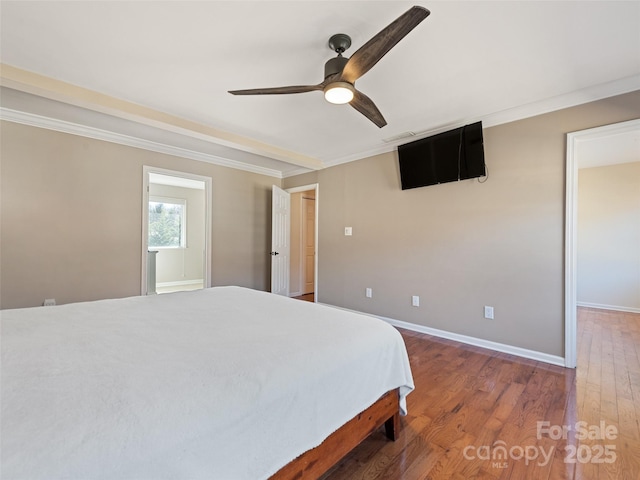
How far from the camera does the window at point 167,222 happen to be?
638 cm

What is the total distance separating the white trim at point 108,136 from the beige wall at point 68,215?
6 cm

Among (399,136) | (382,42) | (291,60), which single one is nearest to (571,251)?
(399,136)

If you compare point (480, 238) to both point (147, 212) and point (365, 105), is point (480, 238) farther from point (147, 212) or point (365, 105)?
point (147, 212)

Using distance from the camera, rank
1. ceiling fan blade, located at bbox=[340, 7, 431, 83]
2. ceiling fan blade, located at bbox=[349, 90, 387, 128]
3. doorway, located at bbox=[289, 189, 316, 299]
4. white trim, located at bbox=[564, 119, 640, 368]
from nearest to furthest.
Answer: ceiling fan blade, located at bbox=[340, 7, 431, 83], ceiling fan blade, located at bbox=[349, 90, 387, 128], white trim, located at bbox=[564, 119, 640, 368], doorway, located at bbox=[289, 189, 316, 299]

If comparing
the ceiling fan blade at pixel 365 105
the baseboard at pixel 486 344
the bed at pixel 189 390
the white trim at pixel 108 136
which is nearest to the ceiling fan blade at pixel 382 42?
the ceiling fan blade at pixel 365 105

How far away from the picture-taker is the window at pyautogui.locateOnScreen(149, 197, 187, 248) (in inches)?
251

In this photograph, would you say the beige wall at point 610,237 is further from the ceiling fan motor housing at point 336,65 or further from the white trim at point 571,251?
the ceiling fan motor housing at point 336,65

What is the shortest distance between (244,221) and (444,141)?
3207 mm

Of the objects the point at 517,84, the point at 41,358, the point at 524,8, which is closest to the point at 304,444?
the point at 41,358

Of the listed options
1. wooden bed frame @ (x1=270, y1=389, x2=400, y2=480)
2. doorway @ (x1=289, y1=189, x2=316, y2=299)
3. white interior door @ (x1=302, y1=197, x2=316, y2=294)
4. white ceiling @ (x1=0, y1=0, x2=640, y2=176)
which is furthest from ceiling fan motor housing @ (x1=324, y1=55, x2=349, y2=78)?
white interior door @ (x1=302, y1=197, x2=316, y2=294)

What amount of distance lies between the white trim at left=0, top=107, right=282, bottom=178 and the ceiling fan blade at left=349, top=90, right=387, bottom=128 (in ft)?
9.31

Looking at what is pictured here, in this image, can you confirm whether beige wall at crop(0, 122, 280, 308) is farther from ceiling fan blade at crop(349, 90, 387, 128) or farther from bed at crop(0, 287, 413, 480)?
ceiling fan blade at crop(349, 90, 387, 128)

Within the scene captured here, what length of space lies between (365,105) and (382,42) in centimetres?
60

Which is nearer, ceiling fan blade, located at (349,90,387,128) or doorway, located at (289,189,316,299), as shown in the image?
ceiling fan blade, located at (349,90,387,128)
